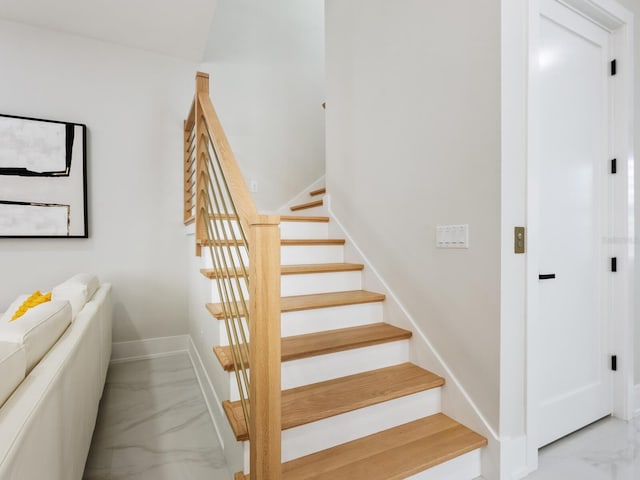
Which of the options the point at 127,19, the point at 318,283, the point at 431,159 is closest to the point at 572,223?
the point at 431,159

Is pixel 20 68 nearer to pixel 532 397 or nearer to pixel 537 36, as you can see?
pixel 537 36

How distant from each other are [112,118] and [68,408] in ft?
8.67

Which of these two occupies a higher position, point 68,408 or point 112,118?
point 112,118

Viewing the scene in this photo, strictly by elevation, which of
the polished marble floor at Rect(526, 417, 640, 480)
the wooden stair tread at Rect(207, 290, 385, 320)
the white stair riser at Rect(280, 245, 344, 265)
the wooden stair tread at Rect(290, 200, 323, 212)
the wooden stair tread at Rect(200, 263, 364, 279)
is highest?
the wooden stair tread at Rect(290, 200, 323, 212)

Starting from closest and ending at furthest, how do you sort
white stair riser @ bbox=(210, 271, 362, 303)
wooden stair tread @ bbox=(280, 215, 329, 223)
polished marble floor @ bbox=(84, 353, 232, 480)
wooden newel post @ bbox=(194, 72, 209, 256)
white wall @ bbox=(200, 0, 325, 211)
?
polished marble floor @ bbox=(84, 353, 232, 480) < white stair riser @ bbox=(210, 271, 362, 303) < wooden newel post @ bbox=(194, 72, 209, 256) < wooden stair tread @ bbox=(280, 215, 329, 223) < white wall @ bbox=(200, 0, 325, 211)

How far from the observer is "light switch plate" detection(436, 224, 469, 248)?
170 cm

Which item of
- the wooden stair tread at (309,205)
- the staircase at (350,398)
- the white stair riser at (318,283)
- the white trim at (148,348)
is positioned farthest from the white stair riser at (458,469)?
the white trim at (148,348)

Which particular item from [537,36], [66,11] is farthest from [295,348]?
[66,11]

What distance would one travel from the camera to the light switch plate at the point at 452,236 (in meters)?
1.70

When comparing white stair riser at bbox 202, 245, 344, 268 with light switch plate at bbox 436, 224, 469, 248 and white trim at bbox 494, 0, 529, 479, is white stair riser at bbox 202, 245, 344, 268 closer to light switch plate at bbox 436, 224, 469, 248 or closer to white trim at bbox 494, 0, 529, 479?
light switch plate at bbox 436, 224, 469, 248

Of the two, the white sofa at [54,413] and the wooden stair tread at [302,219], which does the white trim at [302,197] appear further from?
the white sofa at [54,413]

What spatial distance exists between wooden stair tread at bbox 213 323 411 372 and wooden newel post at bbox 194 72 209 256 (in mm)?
927

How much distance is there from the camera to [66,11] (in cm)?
264

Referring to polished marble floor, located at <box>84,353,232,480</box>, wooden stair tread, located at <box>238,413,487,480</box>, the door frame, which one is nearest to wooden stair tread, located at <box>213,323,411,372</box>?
wooden stair tread, located at <box>238,413,487,480</box>
